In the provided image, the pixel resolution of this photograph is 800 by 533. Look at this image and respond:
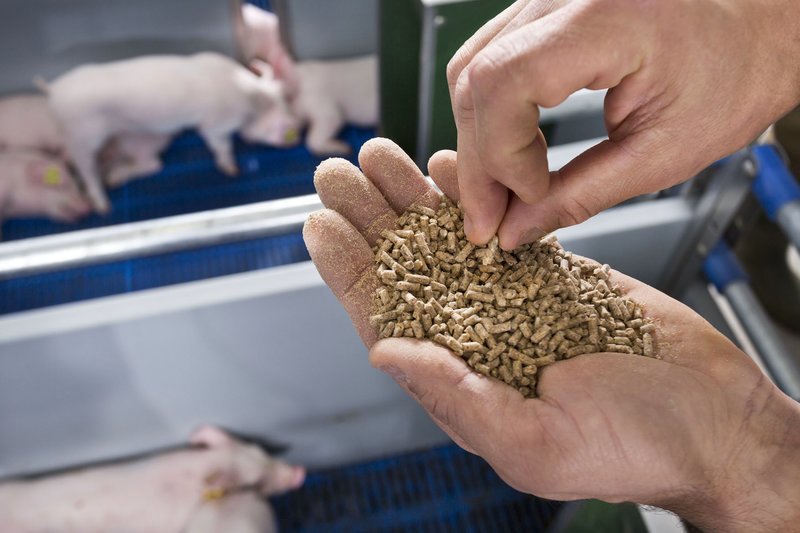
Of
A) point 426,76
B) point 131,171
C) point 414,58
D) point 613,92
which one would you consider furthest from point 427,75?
point 131,171

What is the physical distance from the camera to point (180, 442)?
54.0 inches

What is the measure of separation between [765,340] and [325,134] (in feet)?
4.20

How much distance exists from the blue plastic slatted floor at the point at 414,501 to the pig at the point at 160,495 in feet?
0.39

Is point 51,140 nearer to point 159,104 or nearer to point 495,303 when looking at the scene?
point 159,104

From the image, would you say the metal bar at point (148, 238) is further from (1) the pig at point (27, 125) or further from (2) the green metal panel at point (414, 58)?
(1) the pig at point (27, 125)

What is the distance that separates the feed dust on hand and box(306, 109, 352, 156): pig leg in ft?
3.32

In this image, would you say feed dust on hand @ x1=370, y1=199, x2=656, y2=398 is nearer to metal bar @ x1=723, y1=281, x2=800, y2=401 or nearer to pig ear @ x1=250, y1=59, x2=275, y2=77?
metal bar @ x1=723, y1=281, x2=800, y2=401

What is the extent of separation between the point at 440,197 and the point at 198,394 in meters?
0.65

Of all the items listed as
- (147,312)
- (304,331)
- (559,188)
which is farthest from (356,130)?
(559,188)

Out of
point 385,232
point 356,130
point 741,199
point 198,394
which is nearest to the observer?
point 385,232

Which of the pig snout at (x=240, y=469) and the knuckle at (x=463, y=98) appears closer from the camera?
the knuckle at (x=463, y=98)

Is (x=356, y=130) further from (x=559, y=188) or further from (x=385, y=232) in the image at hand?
(x=559, y=188)

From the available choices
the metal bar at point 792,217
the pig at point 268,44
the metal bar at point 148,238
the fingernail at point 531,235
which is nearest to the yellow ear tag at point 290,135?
the pig at point 268,44

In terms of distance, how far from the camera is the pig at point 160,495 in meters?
1.26
